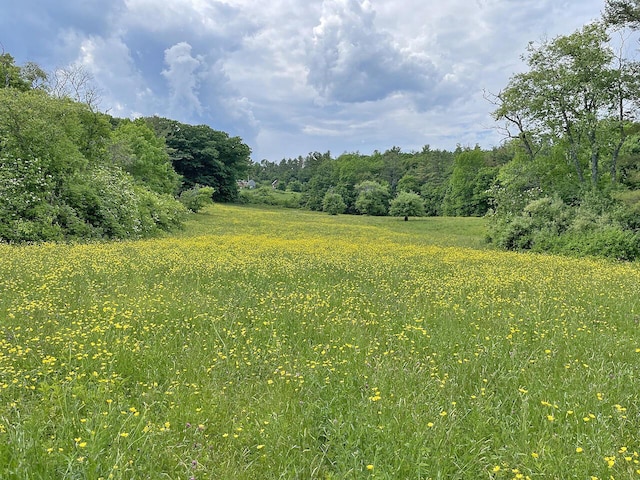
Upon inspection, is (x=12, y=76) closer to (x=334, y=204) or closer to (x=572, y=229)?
(x=572, y=229)

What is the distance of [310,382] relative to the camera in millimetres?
4465

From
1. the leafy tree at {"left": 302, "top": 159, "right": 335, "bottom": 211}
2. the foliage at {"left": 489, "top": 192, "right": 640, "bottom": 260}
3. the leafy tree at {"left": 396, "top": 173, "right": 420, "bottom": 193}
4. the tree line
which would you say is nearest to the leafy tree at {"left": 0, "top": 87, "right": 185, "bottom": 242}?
the tree line

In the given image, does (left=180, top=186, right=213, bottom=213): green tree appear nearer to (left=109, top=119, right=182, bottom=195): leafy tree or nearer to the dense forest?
Result: (left=109, top=119, right=182, bottom=195): leafy tree

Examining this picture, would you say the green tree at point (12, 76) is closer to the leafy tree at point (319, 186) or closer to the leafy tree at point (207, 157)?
the leafy tree at point (207, 157)

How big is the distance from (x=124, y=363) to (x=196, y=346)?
927 mm

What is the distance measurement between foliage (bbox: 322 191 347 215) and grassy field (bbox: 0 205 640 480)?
2536 inches

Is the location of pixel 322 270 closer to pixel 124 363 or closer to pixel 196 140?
pixel 124 363

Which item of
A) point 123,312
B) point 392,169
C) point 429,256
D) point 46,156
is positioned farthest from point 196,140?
point 123,312

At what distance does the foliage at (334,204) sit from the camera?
73.1m

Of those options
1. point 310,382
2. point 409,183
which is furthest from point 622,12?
point 409,183

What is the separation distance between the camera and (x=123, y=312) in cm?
643

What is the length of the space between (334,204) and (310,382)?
227ft

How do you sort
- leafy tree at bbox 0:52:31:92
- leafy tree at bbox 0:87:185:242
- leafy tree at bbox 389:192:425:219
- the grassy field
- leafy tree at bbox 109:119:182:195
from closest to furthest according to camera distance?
the grassy field, leafy tree at bbox 0:87:185:242, leafy tree at bbox 0:52:31:92, leafy tree at bbox 109:119:182:195, leafy tree at bbox 389:192:425:219

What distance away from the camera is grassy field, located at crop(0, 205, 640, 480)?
3.13 m
